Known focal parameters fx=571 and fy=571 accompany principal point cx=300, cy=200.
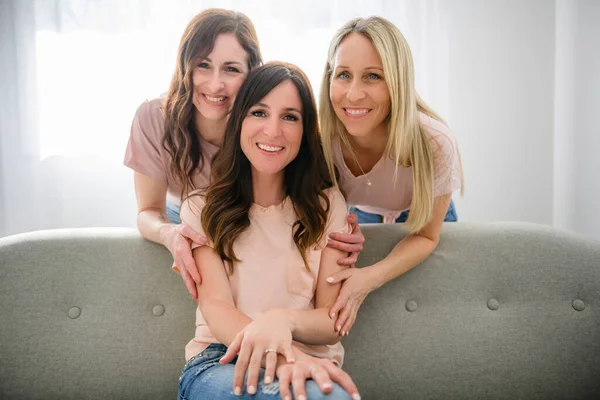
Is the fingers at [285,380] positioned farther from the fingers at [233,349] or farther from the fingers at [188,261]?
the fingers at [188,261]

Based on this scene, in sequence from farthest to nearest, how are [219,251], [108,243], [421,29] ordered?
[421,29], [108,243], [219,251]

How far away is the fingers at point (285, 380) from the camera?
3.70 ft

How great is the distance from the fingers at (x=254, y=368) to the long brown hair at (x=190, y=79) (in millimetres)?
597

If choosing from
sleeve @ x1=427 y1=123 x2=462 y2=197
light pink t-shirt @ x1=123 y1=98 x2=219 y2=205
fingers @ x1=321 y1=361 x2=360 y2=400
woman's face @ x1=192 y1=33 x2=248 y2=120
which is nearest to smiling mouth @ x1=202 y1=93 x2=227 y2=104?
woman's face @ x1=192 y1=33 x2=248 y2=120

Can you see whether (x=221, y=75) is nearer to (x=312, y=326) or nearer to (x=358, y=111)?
(x=358, y=111)

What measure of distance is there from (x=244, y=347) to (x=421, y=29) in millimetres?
1832

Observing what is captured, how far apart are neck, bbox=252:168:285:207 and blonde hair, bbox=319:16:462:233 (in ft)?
0.53

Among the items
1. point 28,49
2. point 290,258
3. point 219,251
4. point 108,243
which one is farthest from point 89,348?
point 28,49

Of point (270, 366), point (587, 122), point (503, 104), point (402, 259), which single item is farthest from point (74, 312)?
point (587, 122)

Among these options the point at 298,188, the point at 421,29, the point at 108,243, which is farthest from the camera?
the point at 421,29

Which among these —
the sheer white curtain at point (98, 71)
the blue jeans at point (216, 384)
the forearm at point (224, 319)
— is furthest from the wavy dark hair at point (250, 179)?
the sheer white curtain at point (98, 71)

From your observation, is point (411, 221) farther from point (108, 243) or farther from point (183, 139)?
point (108, 243)

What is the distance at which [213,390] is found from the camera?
120 centimetres

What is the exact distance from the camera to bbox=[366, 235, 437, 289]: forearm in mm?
1480
